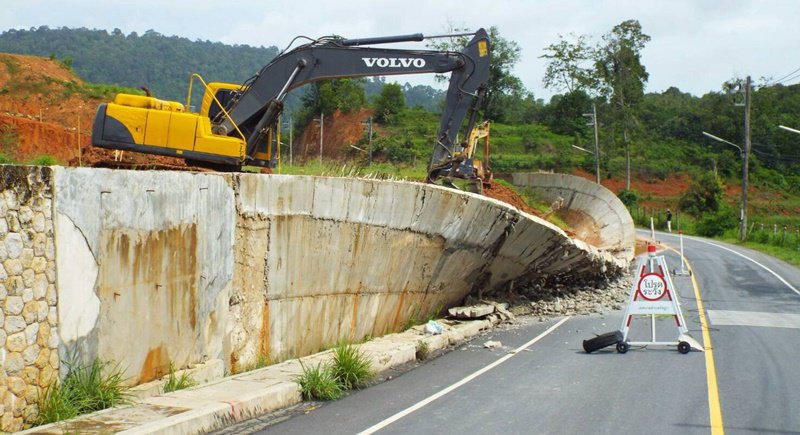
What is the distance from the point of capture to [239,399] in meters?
9.56

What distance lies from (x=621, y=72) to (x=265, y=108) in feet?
224

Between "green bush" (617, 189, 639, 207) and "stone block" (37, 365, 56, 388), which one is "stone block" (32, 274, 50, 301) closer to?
"stone block" (37, 365, 56, 388)

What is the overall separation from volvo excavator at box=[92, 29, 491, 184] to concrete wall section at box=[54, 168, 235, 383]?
Result: 3244 mm

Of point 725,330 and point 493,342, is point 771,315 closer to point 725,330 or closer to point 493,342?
point 725,330

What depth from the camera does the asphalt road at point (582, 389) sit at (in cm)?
937

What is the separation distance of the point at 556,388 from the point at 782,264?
28.4m

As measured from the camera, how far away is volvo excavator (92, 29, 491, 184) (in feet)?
48.0

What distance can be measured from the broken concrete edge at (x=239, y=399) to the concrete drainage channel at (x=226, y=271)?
29 millimetres

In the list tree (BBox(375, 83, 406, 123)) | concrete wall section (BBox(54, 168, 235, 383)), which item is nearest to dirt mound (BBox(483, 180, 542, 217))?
concrete wall section (BBox(54, 168, 235, 383))

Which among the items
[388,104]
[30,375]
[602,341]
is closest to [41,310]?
A: [30,375]

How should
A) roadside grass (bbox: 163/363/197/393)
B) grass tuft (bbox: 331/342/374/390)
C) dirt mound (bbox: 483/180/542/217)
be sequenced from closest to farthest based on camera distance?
roadside grass (bbox: 163/363/197/393)
grass tuft (bbox: 331/342/374/390)
dirt mound (bbox: 483/180/542/217)

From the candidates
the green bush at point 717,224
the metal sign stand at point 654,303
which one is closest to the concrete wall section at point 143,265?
the metal sign stand at point 654,303

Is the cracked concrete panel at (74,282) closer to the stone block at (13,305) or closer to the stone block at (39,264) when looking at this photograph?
the stone block at (39,264)

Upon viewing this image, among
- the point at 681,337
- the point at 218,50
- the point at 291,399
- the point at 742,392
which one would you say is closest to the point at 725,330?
the point at 681,337
